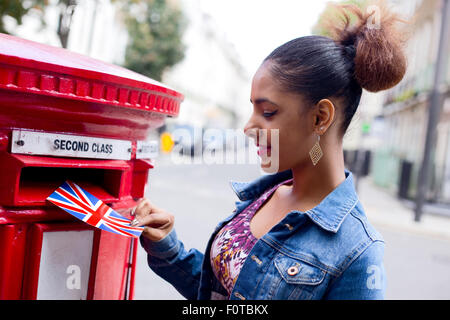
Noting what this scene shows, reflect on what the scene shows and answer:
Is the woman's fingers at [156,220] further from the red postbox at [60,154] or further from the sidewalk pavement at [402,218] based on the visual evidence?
the sidewalk pavement at [402,218]

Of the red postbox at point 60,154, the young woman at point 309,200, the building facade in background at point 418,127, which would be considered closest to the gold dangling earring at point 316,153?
the young woman at point 309,200

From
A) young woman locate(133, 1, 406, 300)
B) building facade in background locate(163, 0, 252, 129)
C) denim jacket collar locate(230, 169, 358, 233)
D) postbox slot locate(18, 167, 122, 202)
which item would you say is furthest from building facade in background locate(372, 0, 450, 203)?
postbox slot locate(18, 167, 122, 202)

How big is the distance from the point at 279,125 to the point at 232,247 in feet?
1.22

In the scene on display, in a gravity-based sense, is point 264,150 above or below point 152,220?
above

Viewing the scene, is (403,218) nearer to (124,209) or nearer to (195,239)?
(195,239)

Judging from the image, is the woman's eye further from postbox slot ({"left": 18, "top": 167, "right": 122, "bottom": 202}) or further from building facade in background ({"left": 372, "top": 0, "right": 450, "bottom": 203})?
building facade in background ({"left": 372, "top": 0, "right": 450, "bottom": 203})

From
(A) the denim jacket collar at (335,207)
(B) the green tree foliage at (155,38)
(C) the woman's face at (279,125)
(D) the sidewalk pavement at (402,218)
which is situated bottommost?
(D) the sidewalk pavement at (402,218)

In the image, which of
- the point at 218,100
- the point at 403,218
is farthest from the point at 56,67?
the point at 218,100

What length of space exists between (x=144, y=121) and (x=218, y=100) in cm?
4282

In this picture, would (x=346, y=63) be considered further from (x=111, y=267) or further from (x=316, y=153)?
(x=111, y=267)

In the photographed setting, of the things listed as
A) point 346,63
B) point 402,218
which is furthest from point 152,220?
point 402,218

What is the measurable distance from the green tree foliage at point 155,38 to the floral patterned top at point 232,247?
17167mm

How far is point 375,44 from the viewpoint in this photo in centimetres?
116

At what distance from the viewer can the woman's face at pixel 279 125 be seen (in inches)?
44.1
